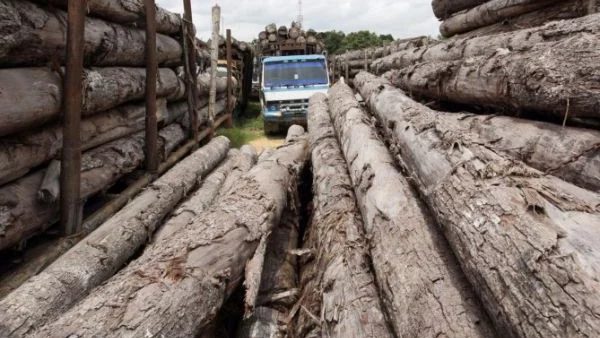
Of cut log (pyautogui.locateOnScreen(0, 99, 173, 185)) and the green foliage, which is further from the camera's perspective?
the green foliage

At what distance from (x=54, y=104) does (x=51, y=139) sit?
1.24 ft

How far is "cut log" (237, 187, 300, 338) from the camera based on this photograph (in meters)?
2.92

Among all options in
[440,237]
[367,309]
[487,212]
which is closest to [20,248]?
[367,309]

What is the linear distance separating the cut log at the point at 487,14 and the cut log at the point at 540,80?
2.80 m

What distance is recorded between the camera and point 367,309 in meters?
2.51

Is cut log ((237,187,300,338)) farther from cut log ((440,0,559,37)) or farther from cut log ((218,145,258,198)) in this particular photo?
cut log ((440,0,559,37))

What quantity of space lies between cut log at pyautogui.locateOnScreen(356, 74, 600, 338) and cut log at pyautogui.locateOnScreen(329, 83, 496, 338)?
15 cm

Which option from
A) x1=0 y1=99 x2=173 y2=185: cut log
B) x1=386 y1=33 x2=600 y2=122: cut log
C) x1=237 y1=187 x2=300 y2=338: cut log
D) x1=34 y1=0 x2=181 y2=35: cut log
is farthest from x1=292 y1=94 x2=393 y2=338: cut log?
x1=34 y1=0 x2=181 y2=35: cut log

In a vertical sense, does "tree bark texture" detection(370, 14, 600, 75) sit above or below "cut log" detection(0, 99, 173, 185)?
above

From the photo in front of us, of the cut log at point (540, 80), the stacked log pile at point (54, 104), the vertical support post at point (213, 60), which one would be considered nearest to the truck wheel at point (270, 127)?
the vertical support post at point (213, 60)

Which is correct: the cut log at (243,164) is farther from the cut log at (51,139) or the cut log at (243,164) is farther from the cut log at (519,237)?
the cut log at (519,237)

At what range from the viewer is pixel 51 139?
4344 mm

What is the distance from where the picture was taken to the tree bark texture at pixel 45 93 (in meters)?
3.58

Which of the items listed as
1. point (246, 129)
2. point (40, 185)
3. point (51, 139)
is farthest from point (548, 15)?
point (246, 129)
